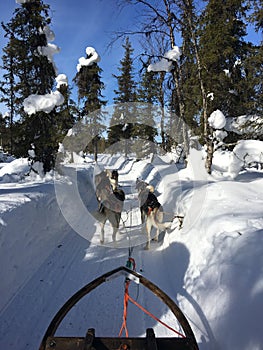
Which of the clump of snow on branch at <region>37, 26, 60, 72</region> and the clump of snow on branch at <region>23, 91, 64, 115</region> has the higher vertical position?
the clump of snow on branch at <region>37, 26, 60, 72</region>

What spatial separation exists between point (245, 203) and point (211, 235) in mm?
1663

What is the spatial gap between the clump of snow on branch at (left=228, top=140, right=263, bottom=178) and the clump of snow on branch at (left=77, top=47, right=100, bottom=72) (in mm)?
18825

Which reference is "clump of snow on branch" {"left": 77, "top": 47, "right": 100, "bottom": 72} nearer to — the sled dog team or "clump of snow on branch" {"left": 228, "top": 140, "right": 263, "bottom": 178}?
"clump of snow on branch" {"left": 228, "top": 140, "right": 263, "bottom": 178}

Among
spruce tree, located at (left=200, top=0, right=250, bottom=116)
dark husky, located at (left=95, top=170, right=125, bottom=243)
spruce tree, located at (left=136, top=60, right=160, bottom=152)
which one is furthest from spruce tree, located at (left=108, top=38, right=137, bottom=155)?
dark husky, located at (left=95, top=170, right=125, bottom=243)

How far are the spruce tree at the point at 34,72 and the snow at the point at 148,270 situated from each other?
516 centimetres

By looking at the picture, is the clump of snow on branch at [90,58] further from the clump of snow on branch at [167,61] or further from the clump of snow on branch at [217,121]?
the clump of snow on branch at [217,121]

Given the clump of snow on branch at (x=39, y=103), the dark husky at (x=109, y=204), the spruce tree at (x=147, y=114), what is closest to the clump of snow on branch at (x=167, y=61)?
the clump of snow on branch at (x=39, y=103)

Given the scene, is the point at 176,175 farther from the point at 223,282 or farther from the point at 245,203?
the point at 223,282

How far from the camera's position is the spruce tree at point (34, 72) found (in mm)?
10445

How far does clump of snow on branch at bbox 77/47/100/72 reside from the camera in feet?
72.0

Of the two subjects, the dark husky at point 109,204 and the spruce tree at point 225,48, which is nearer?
the dark husky at point 109,204

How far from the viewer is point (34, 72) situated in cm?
1118

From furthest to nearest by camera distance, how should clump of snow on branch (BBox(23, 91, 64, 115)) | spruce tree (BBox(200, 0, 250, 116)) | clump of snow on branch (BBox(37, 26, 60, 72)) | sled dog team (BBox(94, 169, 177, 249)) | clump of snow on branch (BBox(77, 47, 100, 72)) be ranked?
clump of snow on branch (BBox(77, 47, 100, 72))
spruce tree (BBox(200, 0, 250, 116))
clump of snow on branch (BBox(37, 26, 60, 72))
clump of snow on branch (BBox(23, 91, 64, 115))
sled dog team (BBox(94, 169, 177, 249))

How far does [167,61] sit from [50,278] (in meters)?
8.43
